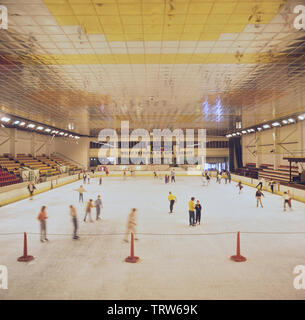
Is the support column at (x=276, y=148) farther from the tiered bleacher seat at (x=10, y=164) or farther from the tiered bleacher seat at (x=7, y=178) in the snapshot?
the tiered bleacher seat at (x=10, y=164)

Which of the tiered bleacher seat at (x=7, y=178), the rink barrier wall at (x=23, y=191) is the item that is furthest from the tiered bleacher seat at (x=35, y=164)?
the tiered bleacher seat at (x=7, y=178)

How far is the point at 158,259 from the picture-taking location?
635 centimetres

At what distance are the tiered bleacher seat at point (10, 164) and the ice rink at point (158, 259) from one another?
1344cm

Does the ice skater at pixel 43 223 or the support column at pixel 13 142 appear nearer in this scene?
the ice skater at pixel 43 223

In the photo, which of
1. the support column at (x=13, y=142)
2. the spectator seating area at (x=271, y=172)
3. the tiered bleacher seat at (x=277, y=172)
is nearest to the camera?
the tiered bleacher seat at (x=277, y=172)

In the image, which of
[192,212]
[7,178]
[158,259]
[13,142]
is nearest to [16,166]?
[7,178]

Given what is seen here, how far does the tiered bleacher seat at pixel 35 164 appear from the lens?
90.3 feet

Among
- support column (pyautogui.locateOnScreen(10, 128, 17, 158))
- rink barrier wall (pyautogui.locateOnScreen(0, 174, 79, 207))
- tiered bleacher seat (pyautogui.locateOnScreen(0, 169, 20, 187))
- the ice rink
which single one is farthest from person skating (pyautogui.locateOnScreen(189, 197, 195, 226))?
Result: support column (pyautogui.locateOnScreen(10, 128, 17, 158))

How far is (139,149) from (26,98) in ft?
93.3

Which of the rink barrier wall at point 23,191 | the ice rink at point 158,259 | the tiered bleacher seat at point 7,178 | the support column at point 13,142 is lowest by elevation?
the ice rink at point 158,259

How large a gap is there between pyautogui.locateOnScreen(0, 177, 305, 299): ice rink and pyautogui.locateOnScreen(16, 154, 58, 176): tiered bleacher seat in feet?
58.9

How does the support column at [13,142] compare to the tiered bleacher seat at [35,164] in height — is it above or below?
above

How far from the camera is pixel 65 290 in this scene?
484cm

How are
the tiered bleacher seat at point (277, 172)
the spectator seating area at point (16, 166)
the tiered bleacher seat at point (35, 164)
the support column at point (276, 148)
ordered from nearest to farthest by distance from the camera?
the spectator seating area at point (16, 166), the tiered bleacher seat at point (277, 172), the support column at point (276, 148), the tiered bleacher seat at point (35, 164)
